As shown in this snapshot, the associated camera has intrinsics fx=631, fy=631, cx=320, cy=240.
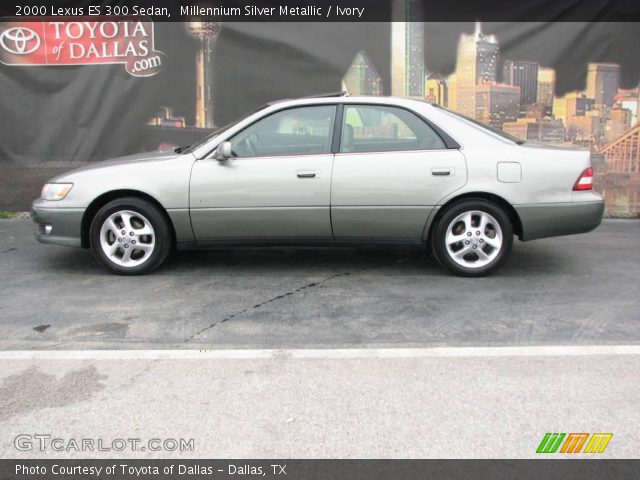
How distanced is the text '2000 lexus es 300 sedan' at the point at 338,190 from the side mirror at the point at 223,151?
0.04 feet

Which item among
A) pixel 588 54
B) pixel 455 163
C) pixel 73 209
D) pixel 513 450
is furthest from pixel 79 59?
pixel 513 450

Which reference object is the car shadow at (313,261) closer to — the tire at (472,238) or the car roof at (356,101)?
the tire at (472,238)

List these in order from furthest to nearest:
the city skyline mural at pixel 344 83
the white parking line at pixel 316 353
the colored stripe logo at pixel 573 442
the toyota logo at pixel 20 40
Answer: the city skyline mural at pixel 344 83 < the toyota logo at pixel 20 40 < the white parking line at pixel 316 353 < the colored stripe logo at pixel 573 442

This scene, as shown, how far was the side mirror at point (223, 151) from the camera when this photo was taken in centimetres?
526

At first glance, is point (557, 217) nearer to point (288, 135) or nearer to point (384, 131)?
point (384, 131)

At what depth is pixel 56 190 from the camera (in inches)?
218

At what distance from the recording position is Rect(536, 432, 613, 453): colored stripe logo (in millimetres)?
2828

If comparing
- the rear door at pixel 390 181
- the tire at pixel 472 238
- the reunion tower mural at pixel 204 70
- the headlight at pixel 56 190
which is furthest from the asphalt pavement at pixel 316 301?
the reunion tower mural at pixel 204 70

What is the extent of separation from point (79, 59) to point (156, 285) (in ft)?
14.5

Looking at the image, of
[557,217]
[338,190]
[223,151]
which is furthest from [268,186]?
[557,217]

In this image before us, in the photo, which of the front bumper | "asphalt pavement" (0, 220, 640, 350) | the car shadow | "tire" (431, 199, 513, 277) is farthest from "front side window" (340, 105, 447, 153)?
the front bumper

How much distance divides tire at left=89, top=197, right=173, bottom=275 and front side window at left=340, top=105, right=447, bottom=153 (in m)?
1.75

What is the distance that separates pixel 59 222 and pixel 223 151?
1.59 meters

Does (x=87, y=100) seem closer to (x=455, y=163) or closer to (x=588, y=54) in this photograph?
(x=455, y=163)
